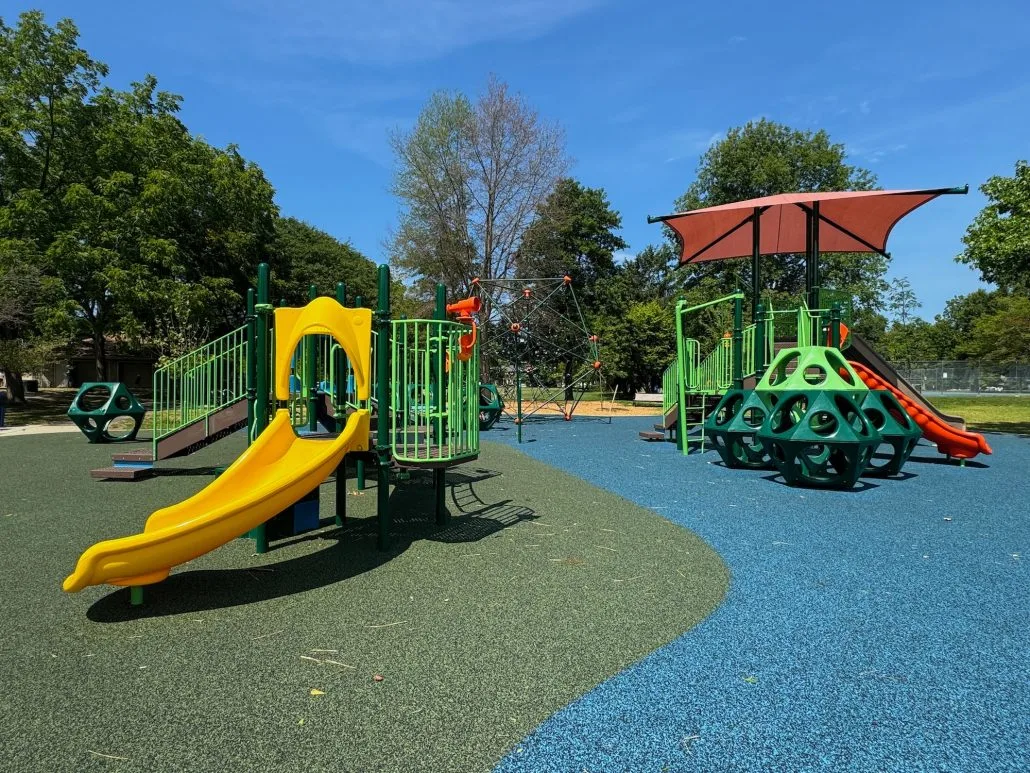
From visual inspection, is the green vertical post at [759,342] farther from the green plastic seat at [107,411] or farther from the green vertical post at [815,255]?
the green plastic seat at [107,411]

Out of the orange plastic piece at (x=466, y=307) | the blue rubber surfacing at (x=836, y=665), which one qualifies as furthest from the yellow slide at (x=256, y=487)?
the blue rubber surfacing at (x=836, y=665)

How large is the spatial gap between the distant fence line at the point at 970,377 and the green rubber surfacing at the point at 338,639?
4348 centimetres

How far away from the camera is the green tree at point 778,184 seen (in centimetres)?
3475

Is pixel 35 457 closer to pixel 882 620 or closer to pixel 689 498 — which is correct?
pixel 689 498

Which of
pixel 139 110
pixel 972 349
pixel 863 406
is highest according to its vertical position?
pixel 139 110

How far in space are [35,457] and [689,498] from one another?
11206 millimetres

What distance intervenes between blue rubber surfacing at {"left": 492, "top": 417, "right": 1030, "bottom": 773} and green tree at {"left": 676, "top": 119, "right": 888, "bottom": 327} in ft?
102

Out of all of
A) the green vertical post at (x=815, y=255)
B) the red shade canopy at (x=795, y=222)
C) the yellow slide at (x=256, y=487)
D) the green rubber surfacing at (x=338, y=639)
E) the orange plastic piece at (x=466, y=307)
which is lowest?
the green rubber surfacing at (x=338, y=639)

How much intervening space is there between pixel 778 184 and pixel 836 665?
38658 millimetres

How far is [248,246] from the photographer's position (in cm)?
2911

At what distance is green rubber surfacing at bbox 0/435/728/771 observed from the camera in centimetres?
222

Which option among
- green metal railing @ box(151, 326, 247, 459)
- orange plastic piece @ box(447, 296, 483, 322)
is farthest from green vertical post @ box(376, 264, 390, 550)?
green metal railing @ box(151, 326, 247, 459)

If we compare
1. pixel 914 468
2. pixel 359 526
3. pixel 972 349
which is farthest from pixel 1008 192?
pixel 972 349

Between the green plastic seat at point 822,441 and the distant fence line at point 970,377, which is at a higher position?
the distant fence line at point 970,377
